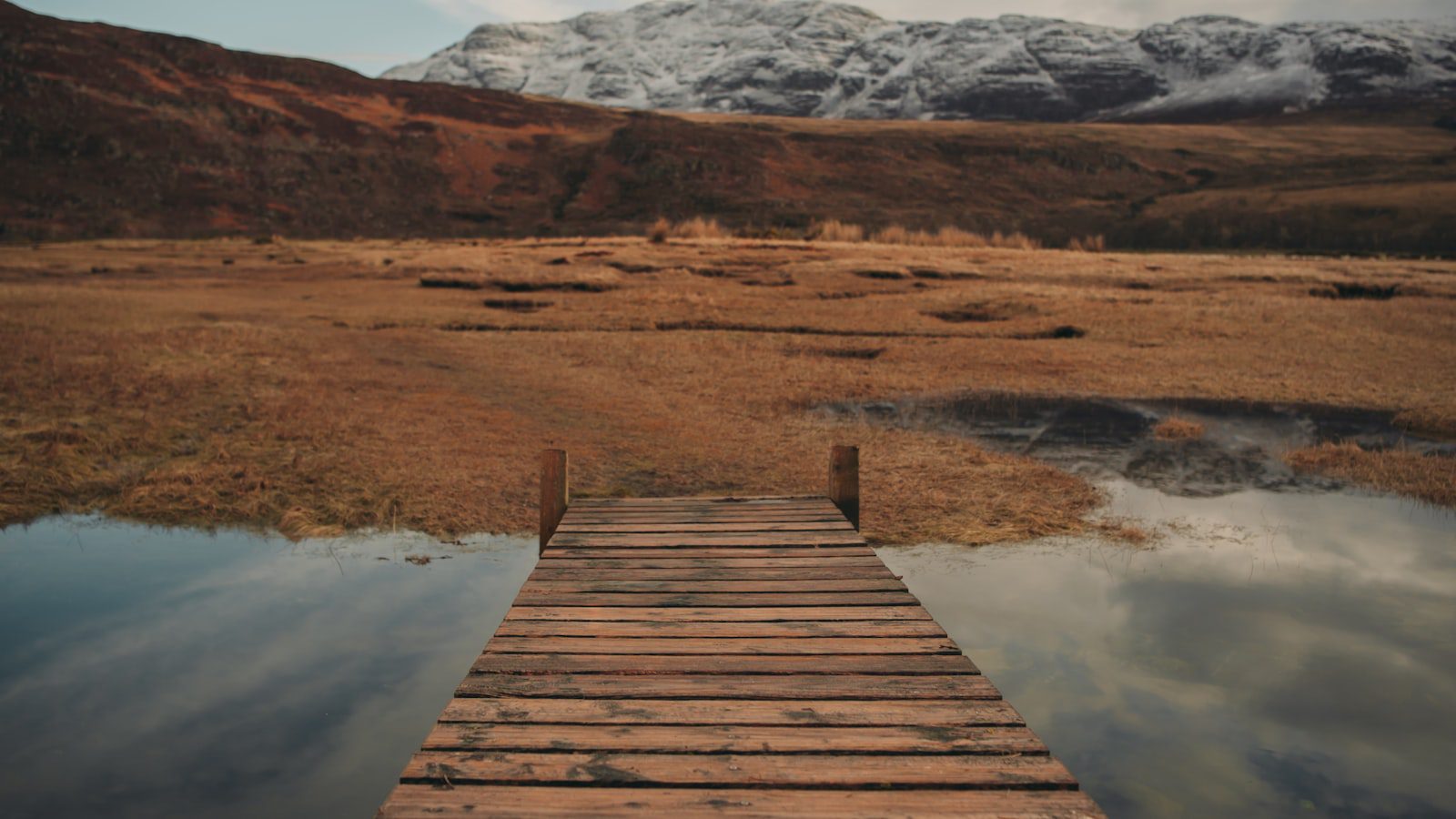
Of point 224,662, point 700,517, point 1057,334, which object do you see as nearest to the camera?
point 224,662

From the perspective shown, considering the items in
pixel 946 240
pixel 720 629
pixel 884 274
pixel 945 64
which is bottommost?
pixel 720 629

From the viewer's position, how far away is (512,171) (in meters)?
51.1

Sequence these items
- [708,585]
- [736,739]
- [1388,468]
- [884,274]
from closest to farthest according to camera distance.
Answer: [736,739] → [708,585] → [1388,468] → [884,274]

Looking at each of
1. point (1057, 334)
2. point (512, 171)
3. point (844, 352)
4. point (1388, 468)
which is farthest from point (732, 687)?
point (512, 171)

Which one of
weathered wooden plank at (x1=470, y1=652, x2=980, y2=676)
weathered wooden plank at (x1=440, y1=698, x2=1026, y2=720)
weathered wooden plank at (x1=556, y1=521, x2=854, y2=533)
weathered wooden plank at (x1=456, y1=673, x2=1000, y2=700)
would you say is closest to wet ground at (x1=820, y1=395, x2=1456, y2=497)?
weathered wooden plank at (x1=556, y1=521, x2=854, y2=533)

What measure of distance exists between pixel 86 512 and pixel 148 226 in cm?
3367

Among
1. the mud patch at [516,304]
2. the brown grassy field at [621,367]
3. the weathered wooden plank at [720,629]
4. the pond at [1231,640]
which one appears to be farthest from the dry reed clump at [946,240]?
the weathered wooden plank at [720,629]

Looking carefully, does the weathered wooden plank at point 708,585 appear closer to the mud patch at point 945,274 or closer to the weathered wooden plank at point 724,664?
the weathered wooden plank at point 724,664

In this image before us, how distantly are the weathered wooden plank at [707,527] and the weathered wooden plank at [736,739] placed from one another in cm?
250

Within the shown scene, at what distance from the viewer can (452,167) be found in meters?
49.7

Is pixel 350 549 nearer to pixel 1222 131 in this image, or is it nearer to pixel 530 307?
pixel 530 307

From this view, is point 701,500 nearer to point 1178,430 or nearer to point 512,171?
point 1178,430

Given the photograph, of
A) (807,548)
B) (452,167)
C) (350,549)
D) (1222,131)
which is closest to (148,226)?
(452,167)

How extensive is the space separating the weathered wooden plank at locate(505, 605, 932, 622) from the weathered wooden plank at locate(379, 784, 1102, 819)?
1.40 metres
